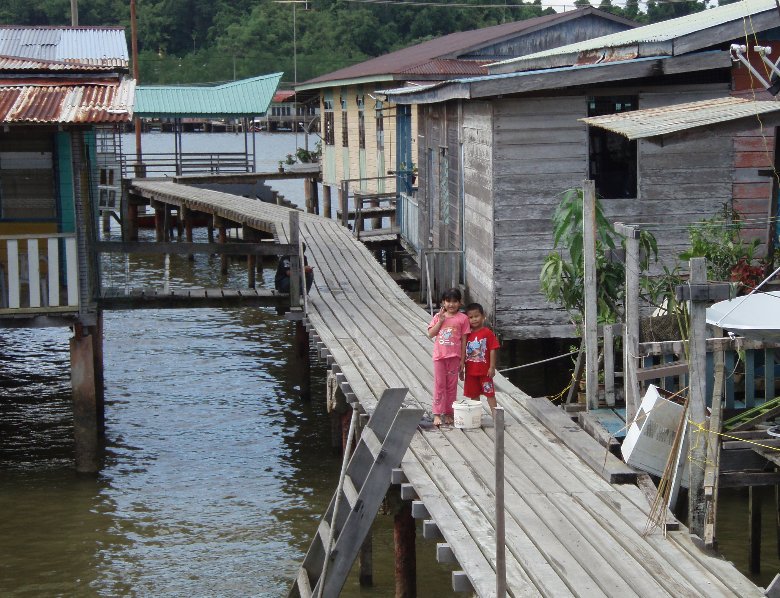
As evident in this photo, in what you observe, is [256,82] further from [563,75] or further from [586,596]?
[586,596]

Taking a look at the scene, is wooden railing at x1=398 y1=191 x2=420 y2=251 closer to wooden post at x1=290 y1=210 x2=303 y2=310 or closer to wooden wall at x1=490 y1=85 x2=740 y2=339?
wooden post at x1=290 y1=210 x2=303 y2=310

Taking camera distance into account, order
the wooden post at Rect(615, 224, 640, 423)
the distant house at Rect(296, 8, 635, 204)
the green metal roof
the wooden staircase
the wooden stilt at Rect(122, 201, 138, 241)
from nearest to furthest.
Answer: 1. the wooden staircase
2. the wooden post at Rect(615, 224, 640, 423)
3. the distant house at Rect(296, 8, 635, 204)
4. the wooden stilt at Rect(122, 201, 138, 241)
5. the green metal roof

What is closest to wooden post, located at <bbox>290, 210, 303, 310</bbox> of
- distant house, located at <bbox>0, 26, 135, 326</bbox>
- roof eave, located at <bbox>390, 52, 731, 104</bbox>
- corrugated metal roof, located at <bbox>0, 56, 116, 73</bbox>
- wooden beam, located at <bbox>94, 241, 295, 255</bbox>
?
wooden beam, located at <bbox>94, 241, 295, 255</bbox>

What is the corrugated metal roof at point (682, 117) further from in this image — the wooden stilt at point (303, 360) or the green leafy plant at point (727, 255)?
the wooden stilt at point (303, 360)

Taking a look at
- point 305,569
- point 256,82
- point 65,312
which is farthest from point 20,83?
point 256,82

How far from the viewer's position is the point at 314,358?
71.4ft

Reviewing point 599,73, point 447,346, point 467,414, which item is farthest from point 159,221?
point 467,414

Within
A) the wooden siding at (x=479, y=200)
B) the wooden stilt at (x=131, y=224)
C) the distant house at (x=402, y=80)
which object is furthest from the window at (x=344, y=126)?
the wooden siding at (x=479, y=200)

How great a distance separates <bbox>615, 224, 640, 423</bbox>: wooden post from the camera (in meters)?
9.48

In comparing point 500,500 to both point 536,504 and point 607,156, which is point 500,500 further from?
point 607,156

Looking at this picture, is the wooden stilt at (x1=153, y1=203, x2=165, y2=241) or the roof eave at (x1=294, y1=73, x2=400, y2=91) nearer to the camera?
the roof eave at (x1=294, y1=73, x2=400, y2=91)

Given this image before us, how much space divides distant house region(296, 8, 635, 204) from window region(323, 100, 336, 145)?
602 millimetres

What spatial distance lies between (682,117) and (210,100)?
30321 millimetres

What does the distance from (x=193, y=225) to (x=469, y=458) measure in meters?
24.6
